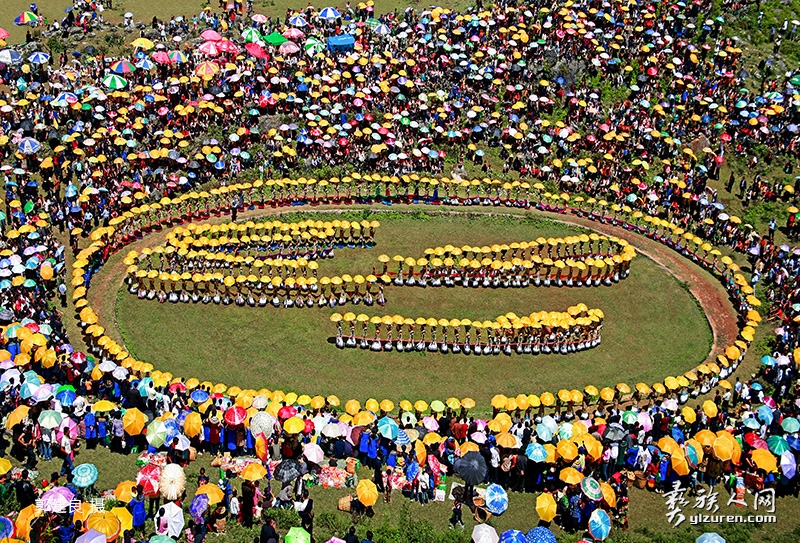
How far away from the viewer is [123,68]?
7550 cm

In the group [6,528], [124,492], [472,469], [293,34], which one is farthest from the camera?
[293,34]

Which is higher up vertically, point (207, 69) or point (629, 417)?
point (207, 69)

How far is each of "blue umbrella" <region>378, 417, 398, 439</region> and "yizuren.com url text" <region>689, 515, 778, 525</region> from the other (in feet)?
46.7

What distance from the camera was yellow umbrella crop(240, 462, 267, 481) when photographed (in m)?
36.8

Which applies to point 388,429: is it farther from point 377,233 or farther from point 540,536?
point 377,233

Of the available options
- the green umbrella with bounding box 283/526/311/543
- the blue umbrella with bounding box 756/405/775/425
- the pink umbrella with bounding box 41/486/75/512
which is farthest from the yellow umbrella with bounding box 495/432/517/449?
the pink umbrella with bounding box 41/486/75/512

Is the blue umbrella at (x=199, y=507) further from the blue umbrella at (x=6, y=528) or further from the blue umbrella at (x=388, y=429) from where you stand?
the blue umbrella at (x=388, y=429)

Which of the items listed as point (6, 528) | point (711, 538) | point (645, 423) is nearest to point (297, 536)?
point (6, 528)

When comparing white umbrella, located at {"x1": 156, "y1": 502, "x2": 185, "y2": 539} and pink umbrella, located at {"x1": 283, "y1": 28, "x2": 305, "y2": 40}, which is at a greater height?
pink umbrella, located at {"x1": 283, "y1": 28, "x2": 305, "y2": 40}

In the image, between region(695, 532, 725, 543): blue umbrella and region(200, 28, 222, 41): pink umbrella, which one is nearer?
region(695, 532, 725, 543): blue umbrella

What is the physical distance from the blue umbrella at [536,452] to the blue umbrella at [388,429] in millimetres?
6249

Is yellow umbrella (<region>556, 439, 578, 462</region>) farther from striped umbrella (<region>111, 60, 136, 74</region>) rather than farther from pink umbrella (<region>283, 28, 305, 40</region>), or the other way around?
pink umbrella (<region>283, 28, 305, 40</region>)

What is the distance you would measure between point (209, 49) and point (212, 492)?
5170 cm

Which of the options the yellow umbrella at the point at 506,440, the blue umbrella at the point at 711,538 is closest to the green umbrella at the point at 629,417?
the yellow umbrella at the point at 506,440
